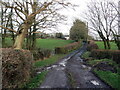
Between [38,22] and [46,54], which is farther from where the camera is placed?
[46,54]

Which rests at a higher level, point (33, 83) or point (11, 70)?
point (11, 70)

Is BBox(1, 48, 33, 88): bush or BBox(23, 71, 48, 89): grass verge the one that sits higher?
BBox(1, 48, 33, 88): bush

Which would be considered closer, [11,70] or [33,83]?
[11,70]

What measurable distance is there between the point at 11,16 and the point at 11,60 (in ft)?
34.7

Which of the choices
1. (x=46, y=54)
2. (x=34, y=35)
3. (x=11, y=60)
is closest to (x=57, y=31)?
(x=46, y=54)

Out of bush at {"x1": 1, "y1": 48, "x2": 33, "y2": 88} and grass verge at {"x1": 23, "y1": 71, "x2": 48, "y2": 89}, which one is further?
grass verge at {"x1": 23, "y1": 71, "x2": 48, "y2": 89}

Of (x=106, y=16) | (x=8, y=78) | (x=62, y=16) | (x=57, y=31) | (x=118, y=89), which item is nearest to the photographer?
(x=8, y=78)

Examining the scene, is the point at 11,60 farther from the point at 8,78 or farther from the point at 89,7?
the point at 89,7

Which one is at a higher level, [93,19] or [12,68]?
[93,19]

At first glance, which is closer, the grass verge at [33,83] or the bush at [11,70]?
the bush at [11,70]

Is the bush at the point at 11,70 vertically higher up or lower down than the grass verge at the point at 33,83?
higher up

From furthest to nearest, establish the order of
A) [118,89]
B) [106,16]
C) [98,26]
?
[98,26] < [106,16] < [118,89]

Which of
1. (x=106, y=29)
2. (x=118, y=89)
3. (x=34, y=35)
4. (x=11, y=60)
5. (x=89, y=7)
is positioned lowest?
(x=118, y=89)

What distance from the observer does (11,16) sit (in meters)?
11.6
